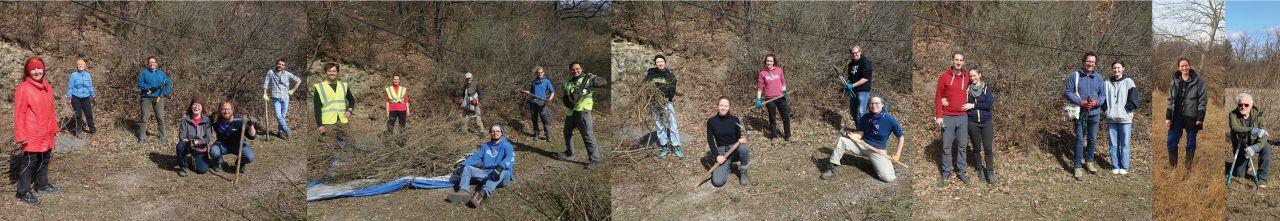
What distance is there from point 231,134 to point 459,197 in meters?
1.68

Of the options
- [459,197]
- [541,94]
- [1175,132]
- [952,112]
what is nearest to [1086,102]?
[952,112]

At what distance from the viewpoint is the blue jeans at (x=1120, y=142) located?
16.7 feet


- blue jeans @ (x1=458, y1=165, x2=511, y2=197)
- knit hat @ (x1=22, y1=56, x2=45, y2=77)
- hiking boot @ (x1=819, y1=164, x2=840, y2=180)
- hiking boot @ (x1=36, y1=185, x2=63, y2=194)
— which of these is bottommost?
hiking boot @ (x1=36, y1=185, x2=63, y2=194)

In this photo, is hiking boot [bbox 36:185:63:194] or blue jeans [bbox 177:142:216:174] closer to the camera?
hiking boot [bbox 36:185:63:194]

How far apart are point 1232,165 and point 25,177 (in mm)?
7615

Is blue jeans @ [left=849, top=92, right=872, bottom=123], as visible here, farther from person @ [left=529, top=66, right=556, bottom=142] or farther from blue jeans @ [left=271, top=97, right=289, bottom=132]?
blue jeans @ [left=271, top=97, right=289, bottom=132]

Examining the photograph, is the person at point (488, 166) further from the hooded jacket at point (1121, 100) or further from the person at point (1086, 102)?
the hooded jacket at point (1121, 100)

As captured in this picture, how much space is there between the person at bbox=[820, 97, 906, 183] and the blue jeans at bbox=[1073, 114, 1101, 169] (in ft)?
3.58

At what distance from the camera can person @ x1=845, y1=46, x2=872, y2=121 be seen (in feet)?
16.6

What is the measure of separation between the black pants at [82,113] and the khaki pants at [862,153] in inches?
183

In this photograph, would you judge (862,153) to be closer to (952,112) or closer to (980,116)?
(952,112)

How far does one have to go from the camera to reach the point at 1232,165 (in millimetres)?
5656

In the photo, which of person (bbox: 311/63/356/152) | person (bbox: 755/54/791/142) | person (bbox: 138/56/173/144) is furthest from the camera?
person (bbox: 138/56/173/144)

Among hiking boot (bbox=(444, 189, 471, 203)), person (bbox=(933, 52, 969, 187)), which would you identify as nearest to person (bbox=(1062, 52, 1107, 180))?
person (bbox=(933, 52, 969, 187))
